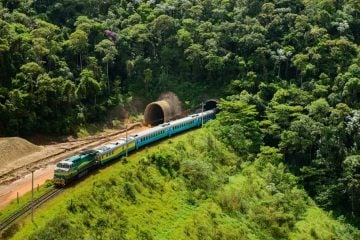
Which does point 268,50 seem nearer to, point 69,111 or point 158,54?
point 158,54

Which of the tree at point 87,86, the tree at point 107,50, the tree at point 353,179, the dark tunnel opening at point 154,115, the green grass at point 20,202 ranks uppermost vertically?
the tree at point 107,50

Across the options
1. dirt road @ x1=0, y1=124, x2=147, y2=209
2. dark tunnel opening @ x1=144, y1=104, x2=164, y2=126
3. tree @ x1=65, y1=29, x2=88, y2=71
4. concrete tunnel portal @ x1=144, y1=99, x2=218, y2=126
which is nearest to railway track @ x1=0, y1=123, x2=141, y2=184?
dirt road @ x1=0, y1=124, x2=147, y2=209

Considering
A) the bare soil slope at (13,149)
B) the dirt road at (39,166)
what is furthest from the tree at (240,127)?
the bare soil slope at (13,149)

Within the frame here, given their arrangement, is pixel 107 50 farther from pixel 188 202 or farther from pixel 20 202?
pixel 20 202

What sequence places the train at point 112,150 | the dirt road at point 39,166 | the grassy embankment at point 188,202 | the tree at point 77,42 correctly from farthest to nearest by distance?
the tree at point 77,42
the dirt road at point 39,166
the train at point 112,150
the grassy embankment at point 188,202

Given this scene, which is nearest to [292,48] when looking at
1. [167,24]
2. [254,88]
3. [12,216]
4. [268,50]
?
[268,50]

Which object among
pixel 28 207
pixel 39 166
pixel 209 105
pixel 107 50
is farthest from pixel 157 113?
pixel 28 207

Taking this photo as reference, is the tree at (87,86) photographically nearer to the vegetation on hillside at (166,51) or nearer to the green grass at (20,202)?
the vegetation on hillside at (166,51)

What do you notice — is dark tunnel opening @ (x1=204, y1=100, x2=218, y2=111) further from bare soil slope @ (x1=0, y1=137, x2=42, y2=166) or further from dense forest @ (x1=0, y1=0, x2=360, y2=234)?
bare soil slope @ (x1=0, y1=137, x2=42, y2=166)

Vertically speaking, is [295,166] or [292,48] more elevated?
[292,48]
